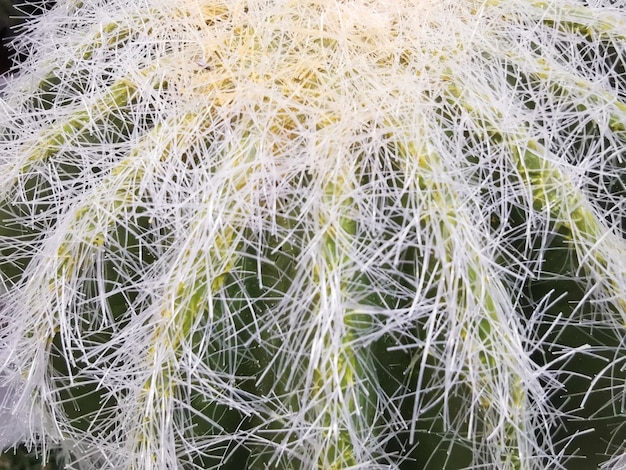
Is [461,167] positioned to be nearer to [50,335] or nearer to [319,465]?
[319,465]

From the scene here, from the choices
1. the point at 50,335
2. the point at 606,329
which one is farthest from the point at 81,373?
the point at 606,329

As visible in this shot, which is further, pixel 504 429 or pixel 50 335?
pixel 50 335

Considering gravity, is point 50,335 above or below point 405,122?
below

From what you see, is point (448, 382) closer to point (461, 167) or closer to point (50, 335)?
point (461, 167)

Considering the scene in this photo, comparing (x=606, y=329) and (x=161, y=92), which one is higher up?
(x=161, y=92)

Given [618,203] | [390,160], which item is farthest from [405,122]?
[618,203]

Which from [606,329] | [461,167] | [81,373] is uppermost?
[461,167]
